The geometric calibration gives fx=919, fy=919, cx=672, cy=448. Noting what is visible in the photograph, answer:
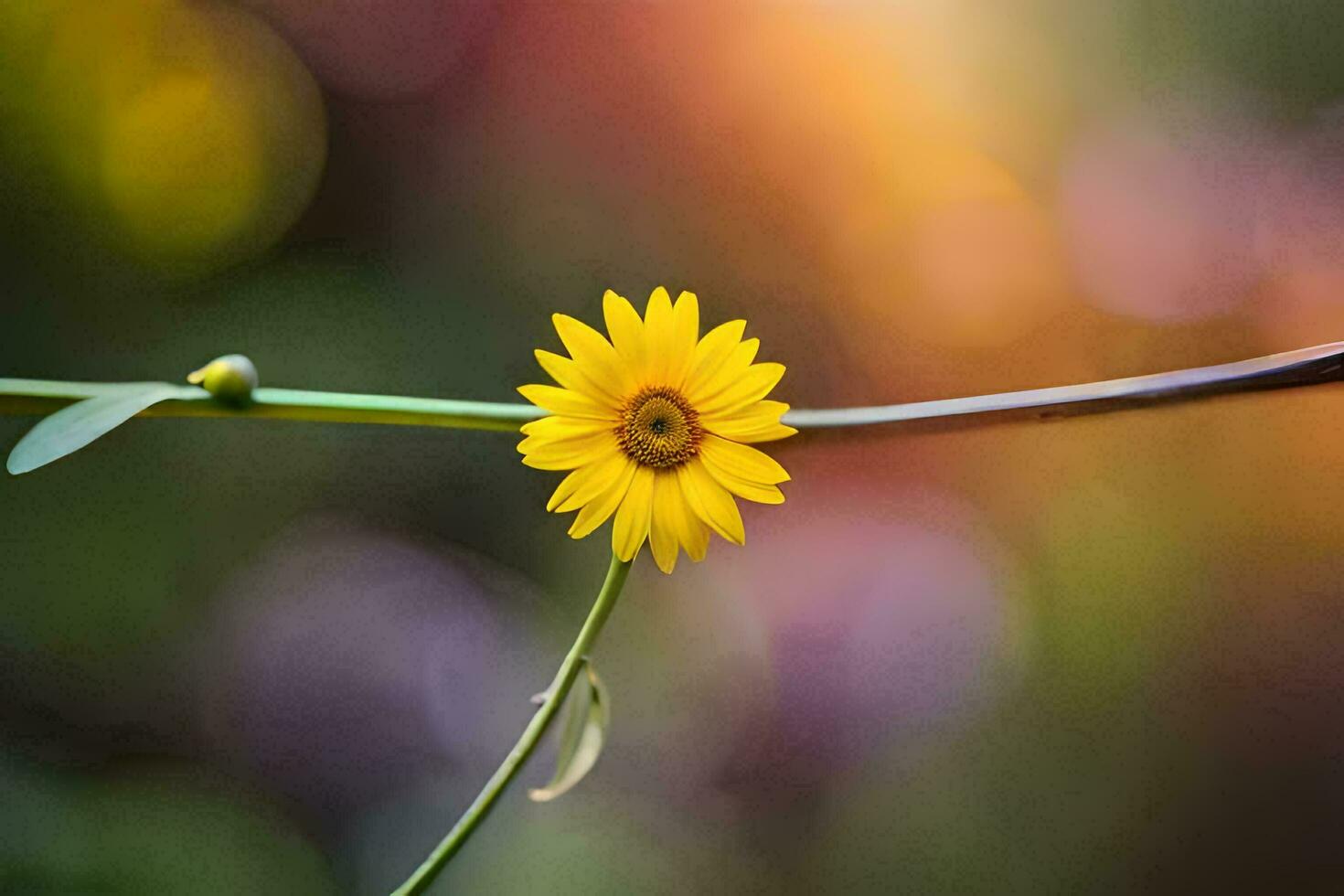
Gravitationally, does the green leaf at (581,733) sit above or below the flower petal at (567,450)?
below

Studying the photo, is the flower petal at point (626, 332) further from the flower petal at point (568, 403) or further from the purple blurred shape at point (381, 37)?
the purple blurred shape at point (381, 37)

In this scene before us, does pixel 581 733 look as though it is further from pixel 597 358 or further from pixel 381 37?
pixel 381 37

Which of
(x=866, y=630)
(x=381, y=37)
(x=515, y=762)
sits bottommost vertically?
(x=515, y=762)

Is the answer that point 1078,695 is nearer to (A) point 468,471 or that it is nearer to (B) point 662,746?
(B) point 662,746

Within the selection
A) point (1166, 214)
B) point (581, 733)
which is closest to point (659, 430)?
point (581, 733)

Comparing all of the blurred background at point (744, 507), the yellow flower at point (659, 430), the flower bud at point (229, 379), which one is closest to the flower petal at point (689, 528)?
the yellow flower at point (659, 430)

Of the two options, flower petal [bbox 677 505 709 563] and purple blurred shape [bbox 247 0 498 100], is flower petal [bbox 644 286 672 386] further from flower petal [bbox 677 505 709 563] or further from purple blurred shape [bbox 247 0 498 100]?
purple blurred shape [bbox 247 0 498 100]

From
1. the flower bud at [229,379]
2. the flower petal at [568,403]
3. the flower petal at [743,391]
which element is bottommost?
the flower bud at [229,379]

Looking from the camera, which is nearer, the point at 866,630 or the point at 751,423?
the point at 751,423
